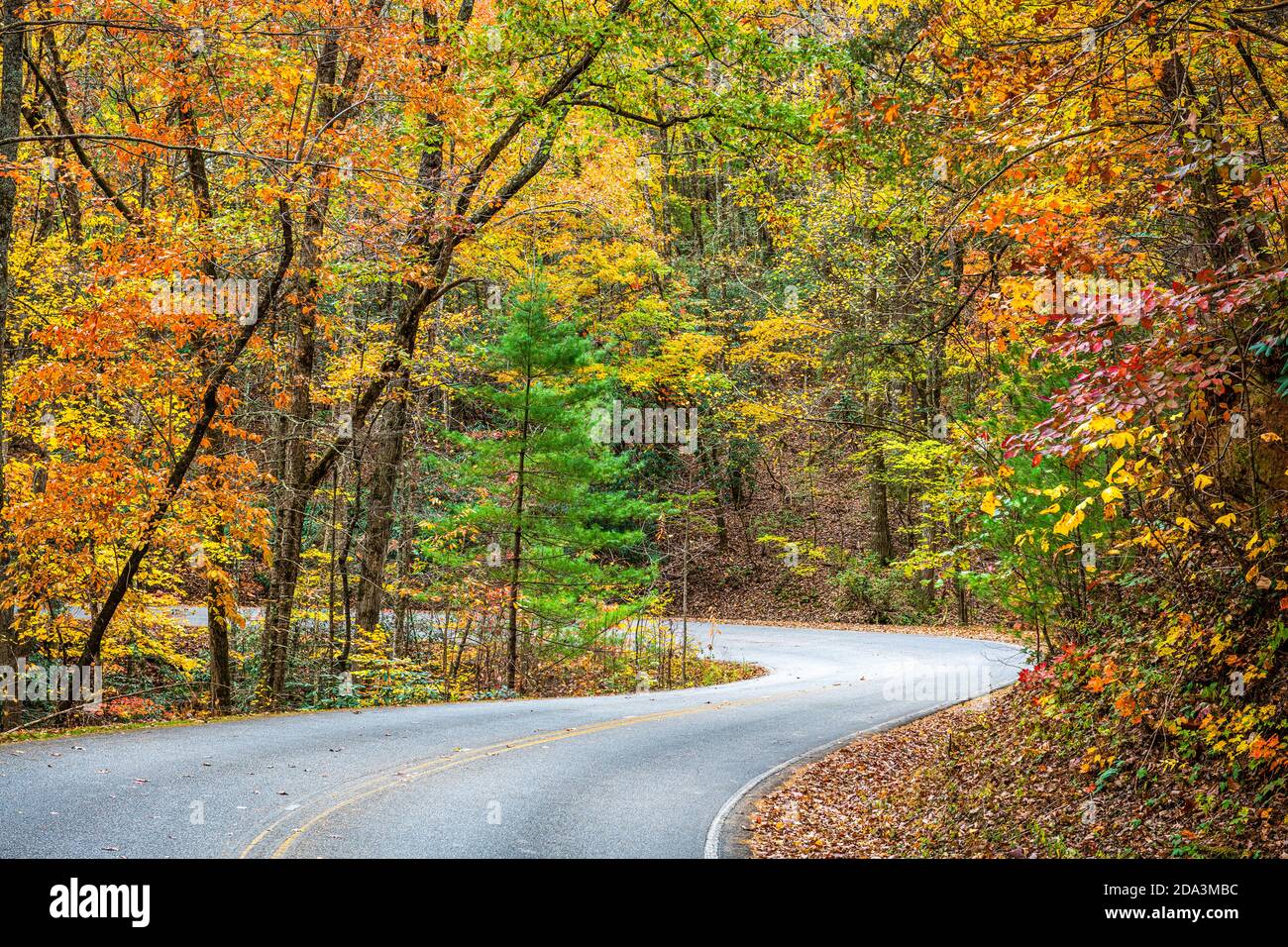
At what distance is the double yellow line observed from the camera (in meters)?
7.46

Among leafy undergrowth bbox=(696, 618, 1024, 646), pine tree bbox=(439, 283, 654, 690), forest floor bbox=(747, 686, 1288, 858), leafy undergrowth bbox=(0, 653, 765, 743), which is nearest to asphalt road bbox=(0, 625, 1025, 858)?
forest floor bbox=(747, 686, 1288, 858)

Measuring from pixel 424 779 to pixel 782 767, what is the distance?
428 cm

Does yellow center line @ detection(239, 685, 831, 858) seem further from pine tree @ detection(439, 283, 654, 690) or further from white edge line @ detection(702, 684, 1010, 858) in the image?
pine tree @ detection(439, 283, 654, 690)

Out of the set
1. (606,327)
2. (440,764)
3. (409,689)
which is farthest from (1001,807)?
(606,327)

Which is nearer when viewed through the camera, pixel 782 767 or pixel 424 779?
pixel 424 779

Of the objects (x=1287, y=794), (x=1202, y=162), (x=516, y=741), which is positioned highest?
(x=1202, y=162)

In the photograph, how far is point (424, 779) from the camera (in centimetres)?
974

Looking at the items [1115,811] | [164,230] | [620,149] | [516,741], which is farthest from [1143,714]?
[620,149]

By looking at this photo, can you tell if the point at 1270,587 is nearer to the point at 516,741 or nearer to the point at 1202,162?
the point at 1202,162

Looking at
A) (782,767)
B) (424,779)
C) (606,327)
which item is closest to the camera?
(424,779)

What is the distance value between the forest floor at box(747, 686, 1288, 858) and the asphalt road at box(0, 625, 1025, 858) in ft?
2.62

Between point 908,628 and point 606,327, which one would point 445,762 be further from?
point 606,327

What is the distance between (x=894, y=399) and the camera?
106ft

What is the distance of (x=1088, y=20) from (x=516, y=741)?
387 inches
